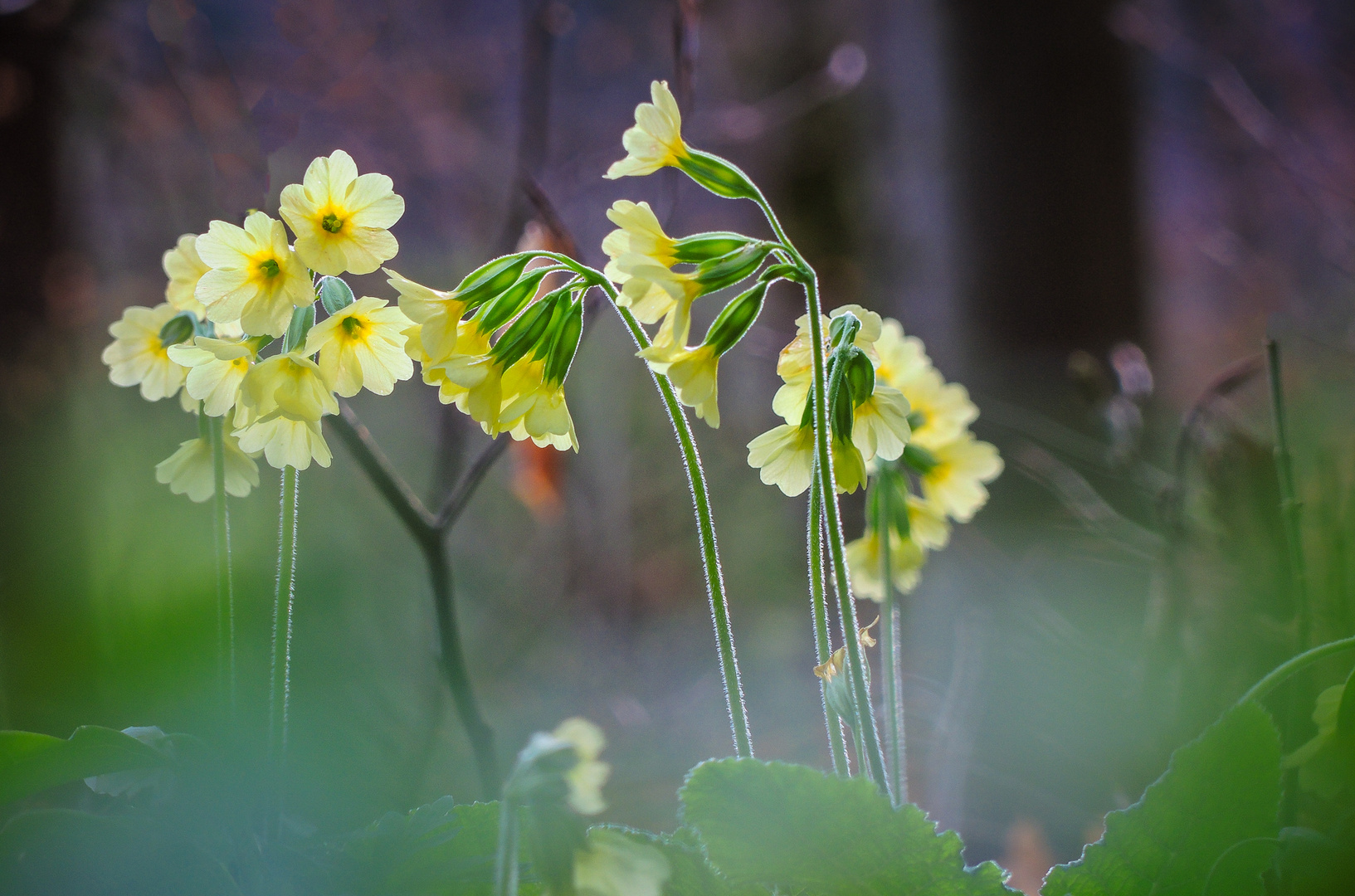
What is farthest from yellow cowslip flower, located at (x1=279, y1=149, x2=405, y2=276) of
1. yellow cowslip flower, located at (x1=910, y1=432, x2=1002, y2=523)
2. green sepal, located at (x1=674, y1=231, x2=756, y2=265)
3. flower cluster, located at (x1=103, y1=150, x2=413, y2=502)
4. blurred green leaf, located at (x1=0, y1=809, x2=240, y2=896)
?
yellow cowslip flower, located at (x1=910, y1=432, x2=1002, y2=523)

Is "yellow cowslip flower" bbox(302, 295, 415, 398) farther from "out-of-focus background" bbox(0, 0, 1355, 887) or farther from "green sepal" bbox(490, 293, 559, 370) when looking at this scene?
"out-of-focus background" bbox(0, 0, 1355, 887)

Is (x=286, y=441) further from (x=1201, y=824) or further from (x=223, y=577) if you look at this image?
(x=1201, y=824)

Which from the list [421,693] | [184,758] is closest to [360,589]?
[421,693]

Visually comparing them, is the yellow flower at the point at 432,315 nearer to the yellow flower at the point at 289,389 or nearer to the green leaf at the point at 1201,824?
the yellow flower at the point at 289,389

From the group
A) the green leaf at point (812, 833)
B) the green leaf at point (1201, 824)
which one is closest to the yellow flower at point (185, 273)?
the green leaf at point (812, 833)

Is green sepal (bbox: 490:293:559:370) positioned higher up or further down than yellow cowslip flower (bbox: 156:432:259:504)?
further down

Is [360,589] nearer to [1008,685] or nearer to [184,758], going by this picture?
[1008,685]
